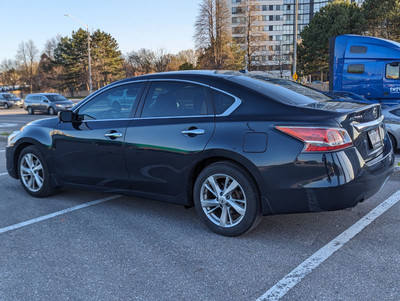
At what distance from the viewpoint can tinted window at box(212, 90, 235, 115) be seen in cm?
378

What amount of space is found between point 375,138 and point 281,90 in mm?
1013

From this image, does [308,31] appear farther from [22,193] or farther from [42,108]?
[22,193]

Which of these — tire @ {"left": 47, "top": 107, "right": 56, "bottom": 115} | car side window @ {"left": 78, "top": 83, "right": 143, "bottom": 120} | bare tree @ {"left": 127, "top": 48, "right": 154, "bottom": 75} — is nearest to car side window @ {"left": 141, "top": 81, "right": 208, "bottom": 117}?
car side window @ {"left": 78, "top": 83, "right": 143, "bottom": 120}

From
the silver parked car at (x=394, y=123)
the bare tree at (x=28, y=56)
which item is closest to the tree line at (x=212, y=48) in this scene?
the bare tree at (x=28, y=56)

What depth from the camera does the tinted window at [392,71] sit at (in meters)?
13.0

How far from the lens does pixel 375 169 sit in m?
3.57

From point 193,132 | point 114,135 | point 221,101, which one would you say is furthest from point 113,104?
point 221,101

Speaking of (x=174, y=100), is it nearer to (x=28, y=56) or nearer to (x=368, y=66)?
(x=368, y=66)

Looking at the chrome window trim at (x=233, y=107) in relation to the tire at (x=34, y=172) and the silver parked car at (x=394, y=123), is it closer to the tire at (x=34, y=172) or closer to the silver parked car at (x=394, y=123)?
the tire at (x=34, y=172)

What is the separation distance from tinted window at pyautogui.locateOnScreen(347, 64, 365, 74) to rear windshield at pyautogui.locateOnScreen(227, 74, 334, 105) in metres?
9.85

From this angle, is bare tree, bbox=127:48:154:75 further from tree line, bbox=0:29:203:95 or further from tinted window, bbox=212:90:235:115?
tinted window, bbox=212:90:235:115

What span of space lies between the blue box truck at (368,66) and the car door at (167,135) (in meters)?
10.9

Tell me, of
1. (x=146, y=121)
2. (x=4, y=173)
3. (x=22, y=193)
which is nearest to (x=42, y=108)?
(x=4, y=173)

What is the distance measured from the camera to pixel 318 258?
10.8ft
